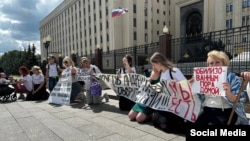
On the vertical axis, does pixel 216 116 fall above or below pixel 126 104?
above

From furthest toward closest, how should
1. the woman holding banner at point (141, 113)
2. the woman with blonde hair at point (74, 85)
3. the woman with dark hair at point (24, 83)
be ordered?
the woman with dark hair at point (24, 83), the woman with blonde hair at point (74, 85), the woman holding banner at point (141, 113)

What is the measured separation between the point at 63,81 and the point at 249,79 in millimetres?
6612

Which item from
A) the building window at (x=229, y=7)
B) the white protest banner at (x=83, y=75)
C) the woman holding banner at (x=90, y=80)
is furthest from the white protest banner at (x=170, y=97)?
the building window at (x=229, y=7)

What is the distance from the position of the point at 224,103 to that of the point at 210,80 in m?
0.42

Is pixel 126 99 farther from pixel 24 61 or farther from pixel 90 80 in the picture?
pixel 24 61

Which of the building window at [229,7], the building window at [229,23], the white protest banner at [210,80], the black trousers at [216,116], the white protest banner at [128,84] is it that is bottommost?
the black trousers at [216,116]

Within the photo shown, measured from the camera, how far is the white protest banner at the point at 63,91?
774 centimetres

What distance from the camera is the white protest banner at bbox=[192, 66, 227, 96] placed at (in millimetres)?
3254

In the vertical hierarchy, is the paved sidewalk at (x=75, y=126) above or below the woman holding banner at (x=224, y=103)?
below

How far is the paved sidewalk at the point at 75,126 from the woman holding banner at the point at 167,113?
0.17 metres

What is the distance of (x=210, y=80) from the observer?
11.3ft

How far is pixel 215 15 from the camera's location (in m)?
39.3

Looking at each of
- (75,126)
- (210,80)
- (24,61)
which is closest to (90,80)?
(75,126)

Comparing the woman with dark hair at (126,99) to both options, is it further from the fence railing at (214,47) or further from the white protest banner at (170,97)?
the fence railing at (214,47)
